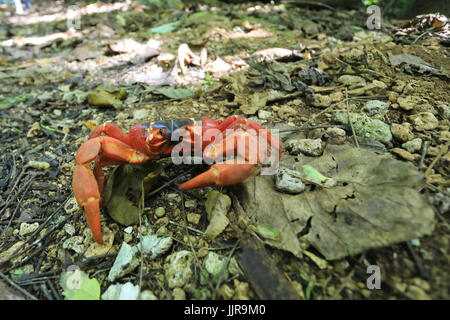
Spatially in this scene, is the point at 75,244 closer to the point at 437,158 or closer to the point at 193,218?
the point at 193,218

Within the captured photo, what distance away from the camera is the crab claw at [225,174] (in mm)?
1676

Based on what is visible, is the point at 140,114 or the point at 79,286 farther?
the point at 140,114

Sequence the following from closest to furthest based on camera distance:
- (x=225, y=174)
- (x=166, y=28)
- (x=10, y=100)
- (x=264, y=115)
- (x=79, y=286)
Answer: (x=79, y=286)
(x=225, y=174)
(x=264, y=115)
(x=10, y=100)
(x=166, y=28)

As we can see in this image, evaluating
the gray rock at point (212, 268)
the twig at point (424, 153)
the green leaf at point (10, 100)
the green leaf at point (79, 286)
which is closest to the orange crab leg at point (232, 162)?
the gray rock at point (212, 268)

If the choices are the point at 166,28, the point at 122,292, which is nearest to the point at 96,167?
the point at 122,292

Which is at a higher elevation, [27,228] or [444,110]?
[444,110]

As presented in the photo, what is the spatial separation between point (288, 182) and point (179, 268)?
2.98 ft

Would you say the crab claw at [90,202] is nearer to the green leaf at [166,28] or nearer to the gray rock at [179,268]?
the gray rock at [179,268]

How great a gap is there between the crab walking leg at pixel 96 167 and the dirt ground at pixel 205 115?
8.9 inches

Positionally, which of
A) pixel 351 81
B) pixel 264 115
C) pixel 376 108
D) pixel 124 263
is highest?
pixel 351 81

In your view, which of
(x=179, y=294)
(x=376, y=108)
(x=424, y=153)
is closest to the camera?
(x=179, y=294)

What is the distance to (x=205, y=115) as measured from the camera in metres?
2.84

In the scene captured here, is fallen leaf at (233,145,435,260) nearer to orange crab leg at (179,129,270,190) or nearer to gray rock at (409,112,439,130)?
orange crab leg at (179,129,270,190)

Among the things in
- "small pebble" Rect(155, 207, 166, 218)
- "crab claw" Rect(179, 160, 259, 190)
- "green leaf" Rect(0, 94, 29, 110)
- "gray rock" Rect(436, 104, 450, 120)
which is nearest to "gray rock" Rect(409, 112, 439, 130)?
"gray rock" Rect(436, 104, 450, 120)
